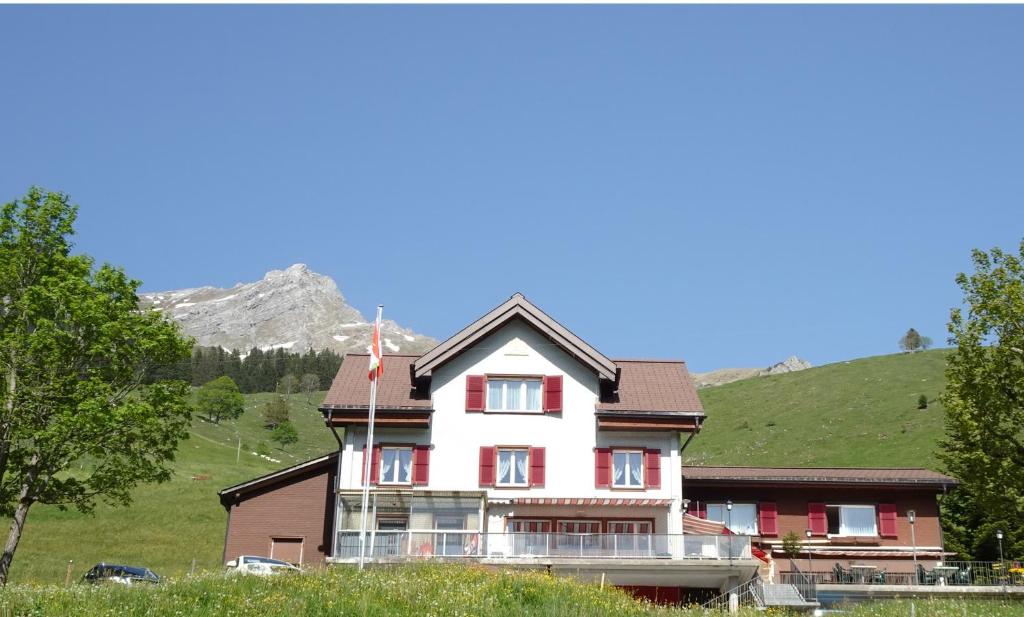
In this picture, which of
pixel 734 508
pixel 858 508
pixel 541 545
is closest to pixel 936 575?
pixel 858 508

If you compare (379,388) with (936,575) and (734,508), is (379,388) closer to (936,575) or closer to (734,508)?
(734,508)

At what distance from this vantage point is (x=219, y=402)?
486ft

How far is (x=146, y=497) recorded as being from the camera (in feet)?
248

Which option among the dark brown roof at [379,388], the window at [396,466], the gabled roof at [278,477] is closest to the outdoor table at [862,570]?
the window at [396,466]

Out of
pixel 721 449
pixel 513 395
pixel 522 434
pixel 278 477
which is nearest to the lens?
pixel 522 434

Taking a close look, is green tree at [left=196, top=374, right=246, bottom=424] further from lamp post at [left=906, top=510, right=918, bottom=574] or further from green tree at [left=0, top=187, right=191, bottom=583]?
lamp post at [left=906, top=510, right=918, bottom=574]

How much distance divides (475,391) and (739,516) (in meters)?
14.6

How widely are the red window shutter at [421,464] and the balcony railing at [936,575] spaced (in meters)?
15.6

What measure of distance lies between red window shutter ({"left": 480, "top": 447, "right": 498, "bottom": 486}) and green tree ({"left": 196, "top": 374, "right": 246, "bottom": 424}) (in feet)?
369

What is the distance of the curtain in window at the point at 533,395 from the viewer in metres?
42.2

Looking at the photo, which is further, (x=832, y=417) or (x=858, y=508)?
(x=832, y=417)

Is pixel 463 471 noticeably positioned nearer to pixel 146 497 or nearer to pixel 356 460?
pixel 356 460

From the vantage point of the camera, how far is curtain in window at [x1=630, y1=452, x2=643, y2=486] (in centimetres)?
4097

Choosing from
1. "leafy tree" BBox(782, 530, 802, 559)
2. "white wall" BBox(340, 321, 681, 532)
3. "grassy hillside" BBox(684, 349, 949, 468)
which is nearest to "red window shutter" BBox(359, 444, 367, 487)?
"white wall" BBox(340, 321, 681, 532)
